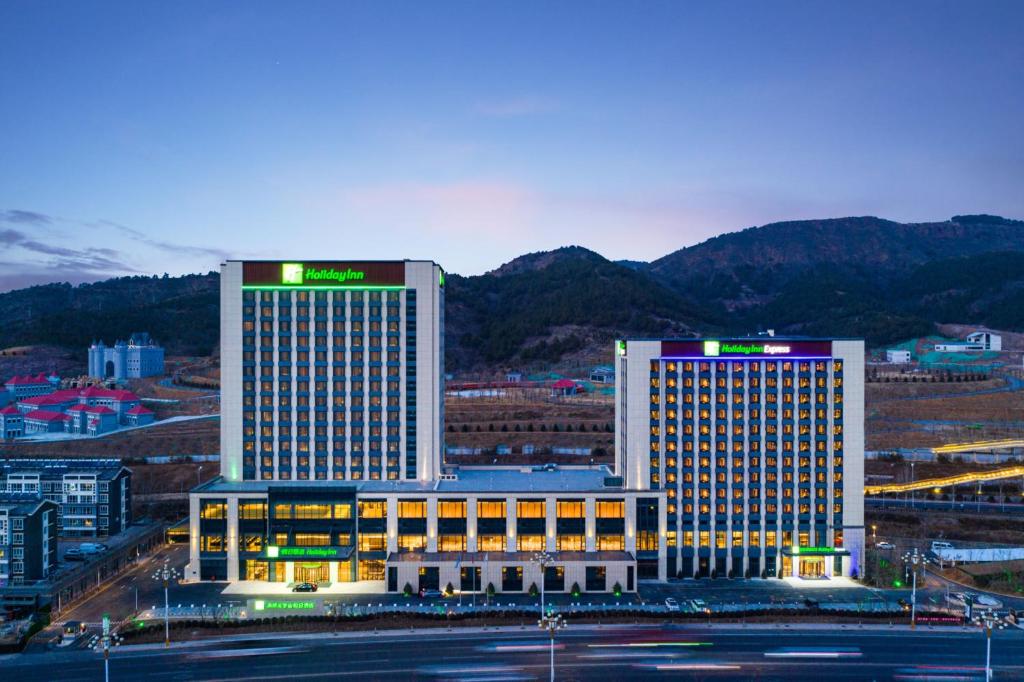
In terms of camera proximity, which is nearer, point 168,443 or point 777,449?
point 777,449

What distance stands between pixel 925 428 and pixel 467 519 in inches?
5021

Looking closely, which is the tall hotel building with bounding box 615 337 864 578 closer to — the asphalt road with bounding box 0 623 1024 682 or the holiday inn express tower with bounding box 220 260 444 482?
the asphalt road with bounding box 0 623 1024 682

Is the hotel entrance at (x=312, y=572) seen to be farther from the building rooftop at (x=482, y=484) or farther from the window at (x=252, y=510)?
the building rooftop at (x=482, y=484)

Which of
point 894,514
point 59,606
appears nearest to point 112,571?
point 59,606

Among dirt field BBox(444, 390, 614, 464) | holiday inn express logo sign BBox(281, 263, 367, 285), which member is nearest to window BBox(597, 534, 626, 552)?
holiday inn express logo sign BBox(281, 263, 367, 285)

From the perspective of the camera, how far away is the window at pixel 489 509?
87.9 m

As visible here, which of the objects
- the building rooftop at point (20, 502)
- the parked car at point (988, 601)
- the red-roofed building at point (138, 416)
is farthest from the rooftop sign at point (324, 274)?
the red-roofed building at point (138, 416)

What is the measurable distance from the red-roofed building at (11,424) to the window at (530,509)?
449ft

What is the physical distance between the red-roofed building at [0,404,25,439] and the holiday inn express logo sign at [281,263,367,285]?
11289 cm

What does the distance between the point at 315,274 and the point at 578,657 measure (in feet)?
184

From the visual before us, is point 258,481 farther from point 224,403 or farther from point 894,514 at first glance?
point 894,514

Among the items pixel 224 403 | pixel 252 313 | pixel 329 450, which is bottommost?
pixel 329 450

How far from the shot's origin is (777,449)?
92312 millimetres

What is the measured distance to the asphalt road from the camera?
59.9m
